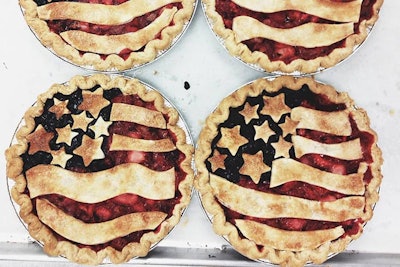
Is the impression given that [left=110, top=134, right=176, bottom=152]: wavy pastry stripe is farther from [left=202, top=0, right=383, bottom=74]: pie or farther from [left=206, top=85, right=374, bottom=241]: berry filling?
[left=202, top=0, right=383, bottom=74]: pie

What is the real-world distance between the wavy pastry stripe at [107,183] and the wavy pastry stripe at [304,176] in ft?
1.42

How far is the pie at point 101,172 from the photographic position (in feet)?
7.36

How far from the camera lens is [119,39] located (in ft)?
7.54

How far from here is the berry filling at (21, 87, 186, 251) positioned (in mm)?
2262

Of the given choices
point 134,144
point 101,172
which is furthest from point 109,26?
point 101,172

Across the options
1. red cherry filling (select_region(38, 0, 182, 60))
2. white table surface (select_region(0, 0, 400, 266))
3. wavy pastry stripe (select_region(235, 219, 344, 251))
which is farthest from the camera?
white table surface (select_region(0, 0, 400, 266))

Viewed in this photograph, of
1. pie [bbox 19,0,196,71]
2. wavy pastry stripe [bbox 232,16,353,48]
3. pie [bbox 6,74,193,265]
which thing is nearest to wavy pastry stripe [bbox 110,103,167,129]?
pie [bbox 6,74,193,265]

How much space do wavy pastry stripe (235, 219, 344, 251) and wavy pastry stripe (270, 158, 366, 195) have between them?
0.58ft

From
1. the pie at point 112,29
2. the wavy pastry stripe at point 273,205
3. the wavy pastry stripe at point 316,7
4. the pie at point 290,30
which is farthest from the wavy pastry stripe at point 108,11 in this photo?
the wavy pastry stripe at point 273,205

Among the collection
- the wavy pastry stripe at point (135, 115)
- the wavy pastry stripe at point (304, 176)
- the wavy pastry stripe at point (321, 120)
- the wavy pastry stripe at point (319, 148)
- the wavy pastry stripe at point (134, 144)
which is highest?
the wavy pastry stripe at point (135, 115)

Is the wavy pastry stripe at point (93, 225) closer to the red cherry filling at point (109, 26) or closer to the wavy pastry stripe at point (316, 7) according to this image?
the red cherry filling at point (109, 26)

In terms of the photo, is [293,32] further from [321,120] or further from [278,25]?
[321,120]

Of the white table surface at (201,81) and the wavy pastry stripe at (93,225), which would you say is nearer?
Result: the wavy pastry stripe at (93,225)

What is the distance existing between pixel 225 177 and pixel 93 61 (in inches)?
28.6
